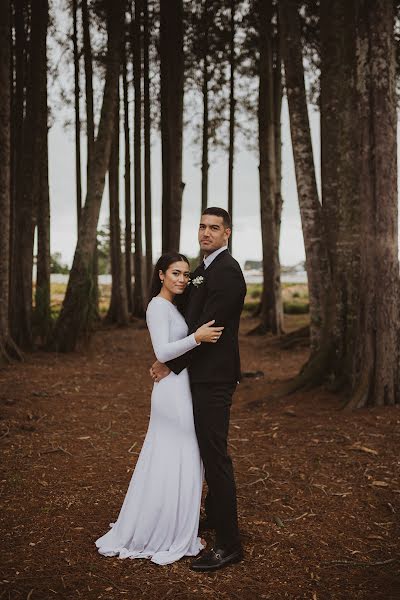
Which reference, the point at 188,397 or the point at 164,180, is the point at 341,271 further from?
the point at 164,180

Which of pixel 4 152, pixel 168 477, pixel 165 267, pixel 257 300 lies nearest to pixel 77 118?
pixel 4 152

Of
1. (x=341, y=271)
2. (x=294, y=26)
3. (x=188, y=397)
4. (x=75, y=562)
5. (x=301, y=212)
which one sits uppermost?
(x=294, y=26)

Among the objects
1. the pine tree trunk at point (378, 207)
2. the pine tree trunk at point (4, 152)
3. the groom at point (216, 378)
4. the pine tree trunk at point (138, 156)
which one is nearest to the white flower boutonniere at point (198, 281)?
the groom at point (216, 378)

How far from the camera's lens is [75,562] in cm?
372

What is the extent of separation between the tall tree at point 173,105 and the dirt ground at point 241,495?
258 inches

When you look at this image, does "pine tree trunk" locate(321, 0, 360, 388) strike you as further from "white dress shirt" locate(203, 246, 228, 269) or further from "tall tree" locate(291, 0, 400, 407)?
"white dress shirt" locate(203, 246, 228, 269)

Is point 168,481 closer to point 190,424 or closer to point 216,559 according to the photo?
point 190,424

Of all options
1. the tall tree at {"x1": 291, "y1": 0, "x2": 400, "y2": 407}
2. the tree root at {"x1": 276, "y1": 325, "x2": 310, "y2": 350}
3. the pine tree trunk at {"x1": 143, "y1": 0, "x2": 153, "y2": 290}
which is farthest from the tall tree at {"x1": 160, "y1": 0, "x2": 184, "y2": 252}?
the tall tree at {"x1": 291, "y1": 0, "x2": 400, "y2": 407}

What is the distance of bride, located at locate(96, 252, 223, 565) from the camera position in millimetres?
3801

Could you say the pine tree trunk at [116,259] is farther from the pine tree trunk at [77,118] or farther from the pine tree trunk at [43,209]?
the pine tree trunk at [43,209]

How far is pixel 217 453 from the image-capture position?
12.3 feet

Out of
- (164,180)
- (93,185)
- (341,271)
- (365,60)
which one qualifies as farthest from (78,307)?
(365,60)

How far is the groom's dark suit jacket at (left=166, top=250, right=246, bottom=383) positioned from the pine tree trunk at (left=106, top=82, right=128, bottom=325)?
14.1 m

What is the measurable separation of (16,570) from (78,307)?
8787mm
